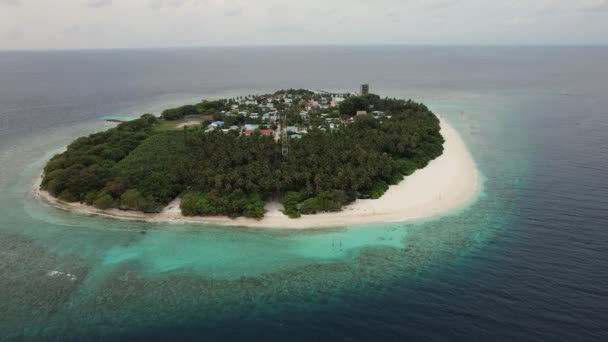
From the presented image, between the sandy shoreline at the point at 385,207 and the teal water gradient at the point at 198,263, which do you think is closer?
the teal water gradient at the point at 198,263

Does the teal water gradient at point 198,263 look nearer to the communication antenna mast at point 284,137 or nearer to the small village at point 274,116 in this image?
the communication antenna mast at point 284,137

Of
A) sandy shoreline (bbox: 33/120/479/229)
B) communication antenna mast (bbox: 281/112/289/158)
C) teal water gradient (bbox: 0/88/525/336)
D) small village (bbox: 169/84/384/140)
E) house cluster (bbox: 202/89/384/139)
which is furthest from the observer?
house cluster (bbox: 202/89/384/139)

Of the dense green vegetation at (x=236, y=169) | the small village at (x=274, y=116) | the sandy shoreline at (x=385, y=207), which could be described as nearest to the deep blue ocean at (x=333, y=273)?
the sandy shoreline at (x=385, y=207)

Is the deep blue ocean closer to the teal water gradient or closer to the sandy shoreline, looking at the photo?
the teal water gradient

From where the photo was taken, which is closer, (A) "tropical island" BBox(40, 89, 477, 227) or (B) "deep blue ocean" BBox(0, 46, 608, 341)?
(B) "deep blue ocean" BBox(0, 46, 608, 341)

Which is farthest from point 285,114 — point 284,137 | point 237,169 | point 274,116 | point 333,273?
point 333,273

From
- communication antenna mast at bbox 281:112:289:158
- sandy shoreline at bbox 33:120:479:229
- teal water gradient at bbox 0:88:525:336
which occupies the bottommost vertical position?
teal water gradient at bbox 0:88:525:336

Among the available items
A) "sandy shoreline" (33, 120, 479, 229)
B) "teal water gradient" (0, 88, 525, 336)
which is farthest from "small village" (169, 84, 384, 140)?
"teal water gradient" (0, 88, 525, 336)
